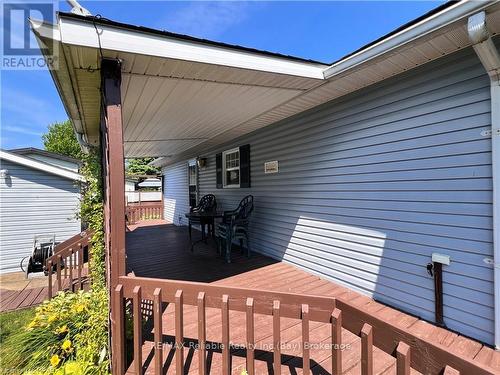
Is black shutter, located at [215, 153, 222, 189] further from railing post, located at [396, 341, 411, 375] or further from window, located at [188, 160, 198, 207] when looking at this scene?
railing post, located at [396, 341, 411, 375]

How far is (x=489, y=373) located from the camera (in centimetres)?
84

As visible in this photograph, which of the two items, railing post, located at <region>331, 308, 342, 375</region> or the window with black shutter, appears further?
the window with black shutter

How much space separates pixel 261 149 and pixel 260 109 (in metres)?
1.40

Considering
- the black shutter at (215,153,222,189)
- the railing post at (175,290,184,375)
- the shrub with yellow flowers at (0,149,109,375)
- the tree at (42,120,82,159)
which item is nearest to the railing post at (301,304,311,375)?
the railing post at (175,290,184,375)

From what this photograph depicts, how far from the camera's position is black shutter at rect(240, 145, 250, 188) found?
5652 mm

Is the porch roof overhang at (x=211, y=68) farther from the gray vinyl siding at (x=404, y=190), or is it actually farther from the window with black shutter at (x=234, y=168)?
the window with black shutter at (x=234, y=168)

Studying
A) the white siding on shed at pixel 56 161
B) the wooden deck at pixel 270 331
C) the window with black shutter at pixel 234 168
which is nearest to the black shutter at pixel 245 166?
the window with black shutter at pixel 234 168

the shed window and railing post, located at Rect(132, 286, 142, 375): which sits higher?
the shed window

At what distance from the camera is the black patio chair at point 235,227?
15.4ft

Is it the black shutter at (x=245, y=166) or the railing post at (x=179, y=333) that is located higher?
the black shutter at (x=245, y=166)

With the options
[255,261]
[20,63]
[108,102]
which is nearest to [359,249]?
[255,261]

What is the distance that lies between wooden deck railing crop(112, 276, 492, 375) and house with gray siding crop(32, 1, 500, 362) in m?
0.27

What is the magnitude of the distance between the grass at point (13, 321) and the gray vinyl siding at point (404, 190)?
3770 mm

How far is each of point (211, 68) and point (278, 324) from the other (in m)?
2.07
